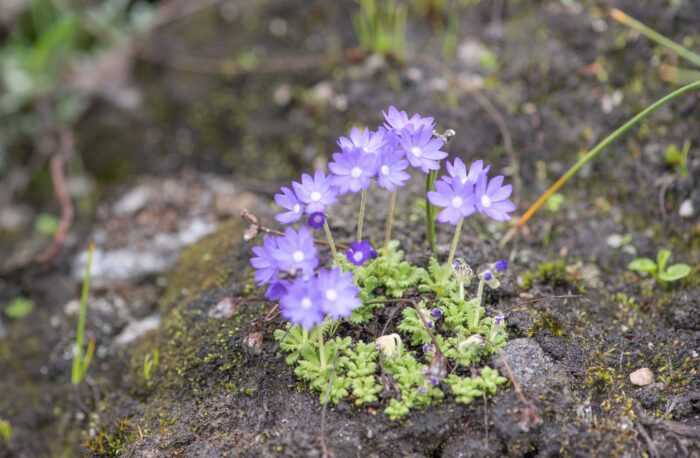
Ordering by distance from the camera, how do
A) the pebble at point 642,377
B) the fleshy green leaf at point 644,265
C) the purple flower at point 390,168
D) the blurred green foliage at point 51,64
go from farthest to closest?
1. the blurred green foliage at point 51,64
2. the fleshy green leaf at point 644,265
3. the pebble at point 642,377
4. the purple flower at point 390,168

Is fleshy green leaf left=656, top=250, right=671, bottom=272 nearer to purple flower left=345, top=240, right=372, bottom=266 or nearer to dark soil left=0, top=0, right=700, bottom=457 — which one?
dark soil left=0, top=0, right=700, bottom=457

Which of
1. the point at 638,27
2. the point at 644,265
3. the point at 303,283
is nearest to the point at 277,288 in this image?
the point at 303,283

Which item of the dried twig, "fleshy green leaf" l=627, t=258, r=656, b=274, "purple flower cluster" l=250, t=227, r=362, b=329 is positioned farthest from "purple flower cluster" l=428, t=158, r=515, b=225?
the dried twig

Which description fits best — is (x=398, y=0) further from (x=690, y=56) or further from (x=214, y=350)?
(x=214, y=350)

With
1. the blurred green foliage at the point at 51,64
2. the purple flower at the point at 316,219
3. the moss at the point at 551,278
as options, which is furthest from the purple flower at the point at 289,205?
the blurred green foliage at the point at 51,64

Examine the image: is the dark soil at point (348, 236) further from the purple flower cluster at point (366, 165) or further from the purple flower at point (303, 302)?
the purple flower cluster at point (366, 165)

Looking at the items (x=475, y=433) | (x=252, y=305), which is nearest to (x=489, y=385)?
(x=475, y=433)
